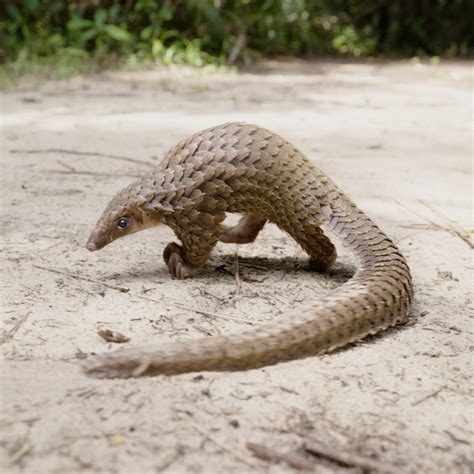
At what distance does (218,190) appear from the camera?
8.47ft

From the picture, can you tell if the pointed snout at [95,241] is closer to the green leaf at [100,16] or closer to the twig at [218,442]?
the twig at [218,442]

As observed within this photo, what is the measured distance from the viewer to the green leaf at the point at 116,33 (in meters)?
8.45

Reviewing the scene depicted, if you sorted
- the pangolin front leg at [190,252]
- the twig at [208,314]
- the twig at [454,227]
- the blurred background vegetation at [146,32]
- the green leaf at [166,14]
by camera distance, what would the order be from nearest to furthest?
1. the twig at [208,314]
2. the pangolin front leg at [190,252]
3. the twig at [454,227]
4. the blurred background vegetation at [146,32]
5. the green leaf at [166,14]

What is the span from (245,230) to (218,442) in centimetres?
141

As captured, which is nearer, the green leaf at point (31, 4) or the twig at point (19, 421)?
the twig at point (19, 421)

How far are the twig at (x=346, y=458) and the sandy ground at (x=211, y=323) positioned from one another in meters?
0.03

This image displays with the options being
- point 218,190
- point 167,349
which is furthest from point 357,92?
point 167,349

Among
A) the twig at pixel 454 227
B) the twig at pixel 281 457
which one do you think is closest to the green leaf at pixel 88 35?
the twig at pixel 454 227

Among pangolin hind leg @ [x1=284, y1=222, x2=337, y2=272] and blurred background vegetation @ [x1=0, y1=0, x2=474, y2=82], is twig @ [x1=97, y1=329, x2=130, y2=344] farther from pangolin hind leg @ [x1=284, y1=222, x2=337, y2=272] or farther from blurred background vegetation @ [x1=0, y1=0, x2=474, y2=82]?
blurred background vegetation @ [x1=0, y1=0, x2=474, y2=82]

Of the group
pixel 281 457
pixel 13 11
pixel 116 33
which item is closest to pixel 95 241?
pixel 281 457

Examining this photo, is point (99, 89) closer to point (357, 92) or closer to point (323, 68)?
point (357, 92)

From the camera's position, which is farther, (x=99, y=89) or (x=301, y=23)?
(x=301, y=23)

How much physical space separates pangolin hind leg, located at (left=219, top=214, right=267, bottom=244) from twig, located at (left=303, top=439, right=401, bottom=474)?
1379 millimetres

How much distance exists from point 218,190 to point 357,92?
5506 millimetres
